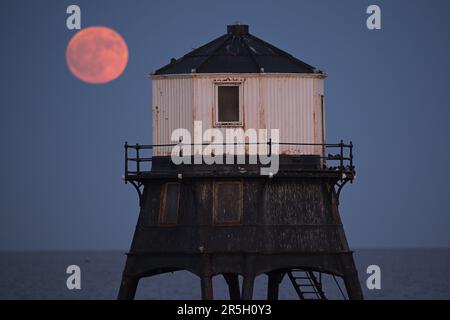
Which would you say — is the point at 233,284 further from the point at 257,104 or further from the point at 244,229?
the point at 257,104

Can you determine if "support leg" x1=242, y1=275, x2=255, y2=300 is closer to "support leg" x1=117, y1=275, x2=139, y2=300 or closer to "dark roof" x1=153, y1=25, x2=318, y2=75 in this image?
"support leg" x1=117, y1=275, x2=139, y2=300

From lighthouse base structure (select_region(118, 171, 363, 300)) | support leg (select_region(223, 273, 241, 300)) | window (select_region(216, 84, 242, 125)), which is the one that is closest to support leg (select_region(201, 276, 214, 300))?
lighthouse base structure (select_region(118, 171, 363, 300))

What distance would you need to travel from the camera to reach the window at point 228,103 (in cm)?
5678

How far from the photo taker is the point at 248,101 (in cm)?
5672

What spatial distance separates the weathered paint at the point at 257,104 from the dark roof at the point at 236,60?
11.8 inches

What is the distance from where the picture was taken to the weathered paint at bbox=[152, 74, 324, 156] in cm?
5669

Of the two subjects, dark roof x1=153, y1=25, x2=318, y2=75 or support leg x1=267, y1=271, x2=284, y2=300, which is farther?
support leg x1=267, y1=271, x2=284, y2=300

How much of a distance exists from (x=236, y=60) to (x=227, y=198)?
14.4ft

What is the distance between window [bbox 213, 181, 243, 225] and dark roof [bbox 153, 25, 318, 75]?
3.52 m

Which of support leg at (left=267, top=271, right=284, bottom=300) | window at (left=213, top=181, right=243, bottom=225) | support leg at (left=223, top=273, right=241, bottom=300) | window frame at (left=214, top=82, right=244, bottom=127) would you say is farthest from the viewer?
support leg at (left=267, top=271, right=284, bottom=300)
